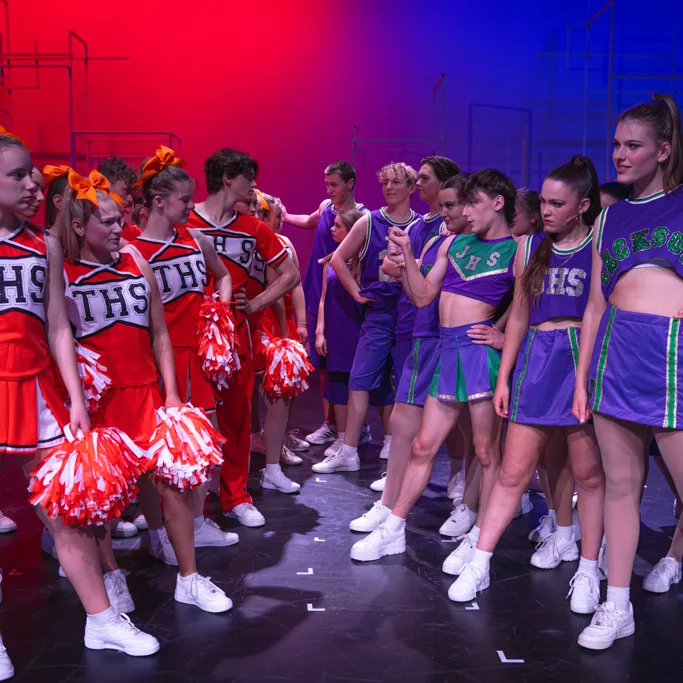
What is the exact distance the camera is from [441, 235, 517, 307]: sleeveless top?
3.27 metres

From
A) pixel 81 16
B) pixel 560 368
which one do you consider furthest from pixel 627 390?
pixel 81 16

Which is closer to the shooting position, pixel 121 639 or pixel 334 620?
pixel 121 639

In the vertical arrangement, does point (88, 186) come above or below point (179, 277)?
above

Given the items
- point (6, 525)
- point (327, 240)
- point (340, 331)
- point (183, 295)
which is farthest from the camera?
point (327, 240)

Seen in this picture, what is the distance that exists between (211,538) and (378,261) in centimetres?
183

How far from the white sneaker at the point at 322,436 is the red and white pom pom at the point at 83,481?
2971 millimetres

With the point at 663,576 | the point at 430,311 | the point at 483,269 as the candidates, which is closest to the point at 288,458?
the point at 430,311

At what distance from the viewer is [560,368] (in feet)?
9.72

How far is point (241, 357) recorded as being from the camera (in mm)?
3898

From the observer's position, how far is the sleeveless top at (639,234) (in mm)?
2510

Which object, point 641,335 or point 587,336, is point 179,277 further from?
point 641,335

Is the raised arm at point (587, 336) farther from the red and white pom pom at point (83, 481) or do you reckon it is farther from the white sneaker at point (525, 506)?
the red and white pom pom at point (83, 481)

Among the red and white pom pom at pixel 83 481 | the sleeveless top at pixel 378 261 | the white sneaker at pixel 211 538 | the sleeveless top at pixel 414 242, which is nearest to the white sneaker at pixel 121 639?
the red and white pom pom at pixel 83 481

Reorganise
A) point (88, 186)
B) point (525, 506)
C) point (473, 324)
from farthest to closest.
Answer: point (525, 506) → point (473, 324) → point (88, 186)
